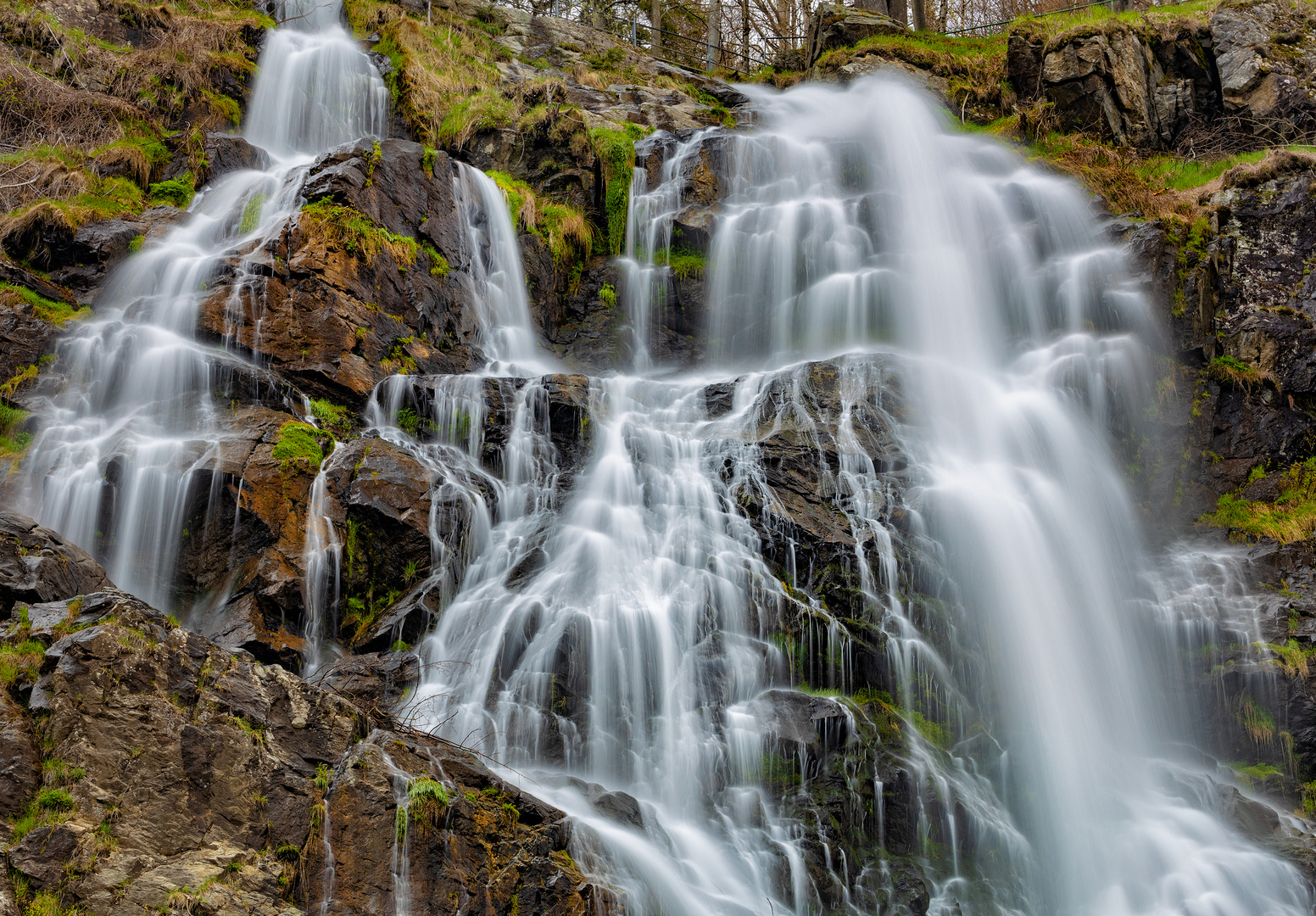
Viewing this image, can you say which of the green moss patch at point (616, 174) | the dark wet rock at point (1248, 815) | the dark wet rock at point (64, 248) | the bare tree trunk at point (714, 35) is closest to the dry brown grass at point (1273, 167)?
the dark wet rock at point (1248, 815)

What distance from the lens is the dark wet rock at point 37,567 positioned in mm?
4926

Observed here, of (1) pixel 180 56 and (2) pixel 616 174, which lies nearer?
(1) pixel 180 56

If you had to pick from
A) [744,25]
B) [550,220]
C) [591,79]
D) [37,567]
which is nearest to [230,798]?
[37,567]

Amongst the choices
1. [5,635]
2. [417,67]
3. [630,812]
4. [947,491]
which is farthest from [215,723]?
[417,67]

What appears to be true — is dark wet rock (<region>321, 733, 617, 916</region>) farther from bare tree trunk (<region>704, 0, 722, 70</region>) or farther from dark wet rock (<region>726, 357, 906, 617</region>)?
bare tree trunk (<region>704, 0, 722, 70</region>)

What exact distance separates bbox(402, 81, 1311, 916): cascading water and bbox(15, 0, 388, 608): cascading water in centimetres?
297

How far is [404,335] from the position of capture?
1073 centimetres

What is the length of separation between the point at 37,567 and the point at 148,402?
4.25m

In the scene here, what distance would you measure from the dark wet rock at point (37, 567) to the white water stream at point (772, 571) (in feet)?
6.69

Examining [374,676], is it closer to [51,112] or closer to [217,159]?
[217,159]

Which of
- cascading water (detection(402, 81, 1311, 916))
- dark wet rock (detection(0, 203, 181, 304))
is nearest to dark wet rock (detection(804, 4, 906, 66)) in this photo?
cascading water (detection(402, 81, 1311, 916))

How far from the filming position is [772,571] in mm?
8391

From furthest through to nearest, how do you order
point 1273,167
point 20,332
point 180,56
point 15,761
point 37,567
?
point 180,56 → point 1273,167 → point 20,332 → point 37,567 → point 15,761

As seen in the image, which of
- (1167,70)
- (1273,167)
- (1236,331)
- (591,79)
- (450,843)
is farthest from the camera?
(591,79)
